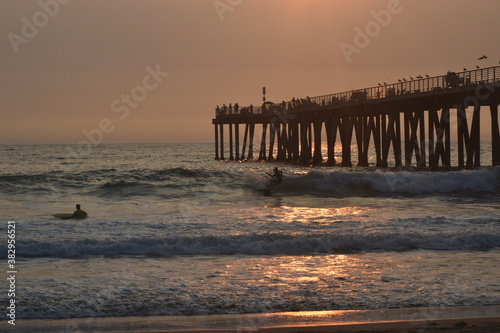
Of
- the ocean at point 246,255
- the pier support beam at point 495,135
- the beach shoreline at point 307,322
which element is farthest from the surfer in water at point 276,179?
the beach shoreline at point 307,322

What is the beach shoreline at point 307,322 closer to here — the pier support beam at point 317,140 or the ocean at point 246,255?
the ocean at point 246,255

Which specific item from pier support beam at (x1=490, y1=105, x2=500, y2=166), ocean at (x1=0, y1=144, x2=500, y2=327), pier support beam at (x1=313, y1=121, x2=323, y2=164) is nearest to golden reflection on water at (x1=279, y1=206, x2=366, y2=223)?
ocean at (x1=0, y1=144, x2=500, y2=327)

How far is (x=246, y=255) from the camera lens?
15922 mm

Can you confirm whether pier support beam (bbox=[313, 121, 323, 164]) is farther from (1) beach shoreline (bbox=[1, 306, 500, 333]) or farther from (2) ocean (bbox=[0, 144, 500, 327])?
(1) beach shoreline (bbox=[1, 306, 500, 333])

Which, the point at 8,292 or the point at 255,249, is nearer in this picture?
the point at 8,292

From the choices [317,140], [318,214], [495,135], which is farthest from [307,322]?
[317,140]

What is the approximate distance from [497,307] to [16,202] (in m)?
23.0

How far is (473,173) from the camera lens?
3550 cm

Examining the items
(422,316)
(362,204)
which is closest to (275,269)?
(422,316)

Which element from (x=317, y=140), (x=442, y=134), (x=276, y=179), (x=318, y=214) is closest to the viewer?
(x=318, y=214)

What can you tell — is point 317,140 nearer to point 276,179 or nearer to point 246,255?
point 276,179

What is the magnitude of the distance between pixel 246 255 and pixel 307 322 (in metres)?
6.17

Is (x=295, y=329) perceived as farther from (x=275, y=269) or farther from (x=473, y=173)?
(x=473, y=173)

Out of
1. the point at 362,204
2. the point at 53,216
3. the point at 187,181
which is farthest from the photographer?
the point at 187,181
